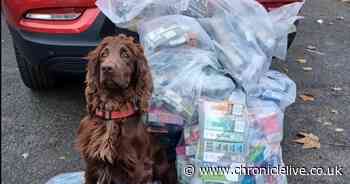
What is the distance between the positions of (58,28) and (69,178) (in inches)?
38.5

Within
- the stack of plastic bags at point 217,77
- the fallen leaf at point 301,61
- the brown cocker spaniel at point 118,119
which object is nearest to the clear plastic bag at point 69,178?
the brown cocker spaniel at point 118,119

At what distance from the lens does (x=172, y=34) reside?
12.1 ft

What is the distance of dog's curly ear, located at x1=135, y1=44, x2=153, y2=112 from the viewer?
3158mm

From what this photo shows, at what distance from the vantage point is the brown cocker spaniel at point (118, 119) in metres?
3.12

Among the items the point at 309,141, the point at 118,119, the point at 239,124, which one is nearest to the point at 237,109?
the point at 239,124

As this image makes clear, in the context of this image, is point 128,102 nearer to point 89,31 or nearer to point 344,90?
point 89,31

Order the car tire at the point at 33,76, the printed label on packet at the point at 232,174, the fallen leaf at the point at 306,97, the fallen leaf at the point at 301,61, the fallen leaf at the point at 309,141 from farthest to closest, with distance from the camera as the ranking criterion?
the fallen leaf at the point at 301,61, the fallen leaf at the point at 306,97, the car tire at the point at 33,76, the fallen leaf at the point at 309,141, the printed label on packet at the point at 232,174

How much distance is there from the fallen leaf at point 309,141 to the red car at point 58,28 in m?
1.02

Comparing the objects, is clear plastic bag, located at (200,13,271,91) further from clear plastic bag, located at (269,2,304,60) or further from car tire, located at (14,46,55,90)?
car tire, located at (14,46,55,90)

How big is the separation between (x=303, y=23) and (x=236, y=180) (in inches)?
182

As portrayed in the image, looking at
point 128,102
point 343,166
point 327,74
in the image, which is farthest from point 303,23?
point 128,102

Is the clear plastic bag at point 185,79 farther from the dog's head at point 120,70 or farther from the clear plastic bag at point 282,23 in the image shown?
the clear plastic bag at point 282,23

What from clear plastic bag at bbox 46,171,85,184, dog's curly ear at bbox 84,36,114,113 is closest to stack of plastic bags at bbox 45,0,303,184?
dog's curly ear at bbox 84,36,114,113

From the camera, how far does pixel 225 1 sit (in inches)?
154
